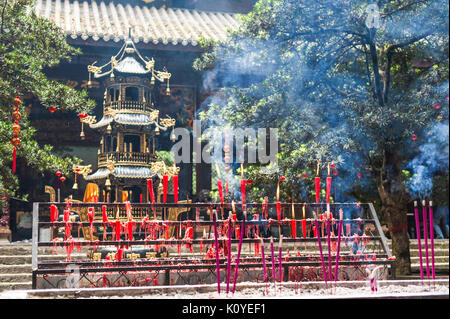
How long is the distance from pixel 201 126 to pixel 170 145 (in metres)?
1.22

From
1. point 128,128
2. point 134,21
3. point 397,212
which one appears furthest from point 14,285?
point 134,21

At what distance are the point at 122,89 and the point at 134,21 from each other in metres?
2.46

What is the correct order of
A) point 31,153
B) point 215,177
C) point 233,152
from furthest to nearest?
point 215,177
point 233,152
point 31,153

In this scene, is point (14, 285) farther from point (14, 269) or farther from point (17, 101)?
point (17, 101)

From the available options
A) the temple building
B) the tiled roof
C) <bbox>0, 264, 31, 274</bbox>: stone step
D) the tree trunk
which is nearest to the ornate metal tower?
the temple building

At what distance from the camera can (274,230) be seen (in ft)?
35.9

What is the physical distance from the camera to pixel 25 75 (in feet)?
24.4

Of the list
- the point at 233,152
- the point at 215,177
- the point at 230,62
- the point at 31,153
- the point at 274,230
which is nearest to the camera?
the point at 31,153

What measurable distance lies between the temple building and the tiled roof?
2cm

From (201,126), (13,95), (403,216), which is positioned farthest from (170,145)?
(403,216)

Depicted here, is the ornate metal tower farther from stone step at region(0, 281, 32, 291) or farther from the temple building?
stone step at region(0, 281, 32, 291)

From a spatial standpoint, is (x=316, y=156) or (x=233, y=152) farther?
(x=233, y=152)

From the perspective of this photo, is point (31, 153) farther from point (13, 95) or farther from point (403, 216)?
point (403, 216)

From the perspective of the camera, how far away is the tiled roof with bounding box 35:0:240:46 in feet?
32.1
